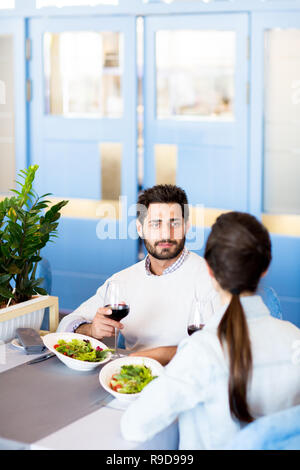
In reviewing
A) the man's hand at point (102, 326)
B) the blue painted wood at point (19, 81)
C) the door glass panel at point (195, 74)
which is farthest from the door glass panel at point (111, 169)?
the man's hand at point (102, 326)

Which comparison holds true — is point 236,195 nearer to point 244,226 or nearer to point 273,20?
point 273,20

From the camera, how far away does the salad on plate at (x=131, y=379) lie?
1.61 m

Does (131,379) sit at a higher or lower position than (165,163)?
lower

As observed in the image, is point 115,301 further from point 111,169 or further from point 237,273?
point 111,169

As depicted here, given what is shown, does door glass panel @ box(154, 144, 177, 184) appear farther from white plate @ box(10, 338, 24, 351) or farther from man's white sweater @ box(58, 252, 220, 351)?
white plate @ box(10, 338, 24, 351)

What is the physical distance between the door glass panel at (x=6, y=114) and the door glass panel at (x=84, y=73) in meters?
0.25

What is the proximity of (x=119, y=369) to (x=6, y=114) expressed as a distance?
3023 mm

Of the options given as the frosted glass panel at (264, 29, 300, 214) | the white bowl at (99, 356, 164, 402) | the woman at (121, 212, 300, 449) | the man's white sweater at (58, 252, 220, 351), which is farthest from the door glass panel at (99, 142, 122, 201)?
the woman at (121, 212, 300, 449)

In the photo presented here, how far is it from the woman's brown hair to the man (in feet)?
2.30

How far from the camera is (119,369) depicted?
1.71 meters

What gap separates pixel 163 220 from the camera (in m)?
2.31

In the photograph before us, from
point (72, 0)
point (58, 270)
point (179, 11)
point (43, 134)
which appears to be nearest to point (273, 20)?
point (179, 11)

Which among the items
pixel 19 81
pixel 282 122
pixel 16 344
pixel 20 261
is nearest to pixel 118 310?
pixel 16 344

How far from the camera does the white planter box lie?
203cm
